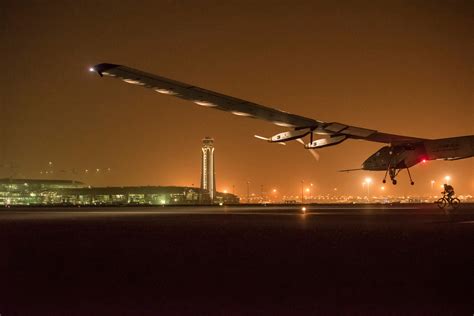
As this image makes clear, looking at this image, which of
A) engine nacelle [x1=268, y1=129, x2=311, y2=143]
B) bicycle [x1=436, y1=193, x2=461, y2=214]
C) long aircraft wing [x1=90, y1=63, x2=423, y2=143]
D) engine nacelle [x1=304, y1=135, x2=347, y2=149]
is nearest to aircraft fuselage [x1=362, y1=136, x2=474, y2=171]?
long aircraft wing [x1=90, y1=63, x2=423, y2=143]

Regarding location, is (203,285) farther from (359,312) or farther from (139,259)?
(139,259)

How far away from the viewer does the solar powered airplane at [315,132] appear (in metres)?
26.6

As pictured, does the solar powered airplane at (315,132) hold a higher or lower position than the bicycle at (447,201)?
higher

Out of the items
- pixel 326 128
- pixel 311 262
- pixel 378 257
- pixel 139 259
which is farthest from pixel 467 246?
pixel 326 128

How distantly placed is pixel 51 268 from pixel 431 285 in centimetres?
→ 740

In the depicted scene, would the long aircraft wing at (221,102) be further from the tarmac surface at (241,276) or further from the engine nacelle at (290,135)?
the tarmac surface at (241,276)

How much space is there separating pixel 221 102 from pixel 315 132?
586 centimetres

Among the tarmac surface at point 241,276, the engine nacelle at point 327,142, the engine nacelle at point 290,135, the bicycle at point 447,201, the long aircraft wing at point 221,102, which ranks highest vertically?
the long aircraft wing at point 221,102

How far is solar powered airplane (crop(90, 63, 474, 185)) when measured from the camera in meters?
26.6

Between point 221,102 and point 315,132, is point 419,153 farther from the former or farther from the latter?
point 221,102

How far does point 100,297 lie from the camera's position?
9.35 m

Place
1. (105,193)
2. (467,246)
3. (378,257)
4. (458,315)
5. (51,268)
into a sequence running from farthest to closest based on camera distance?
1. (105,193)
2. (467,246)
3. (378,257)
4. (51,268)
5. (458,315)

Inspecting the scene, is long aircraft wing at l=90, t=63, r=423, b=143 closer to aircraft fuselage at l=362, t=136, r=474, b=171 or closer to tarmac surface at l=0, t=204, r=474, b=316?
aircraft fuselage at l=362, t=136, r=474, b=171

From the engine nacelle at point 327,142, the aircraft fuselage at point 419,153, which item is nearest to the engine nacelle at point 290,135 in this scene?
the engine nacelle at point 327,142
